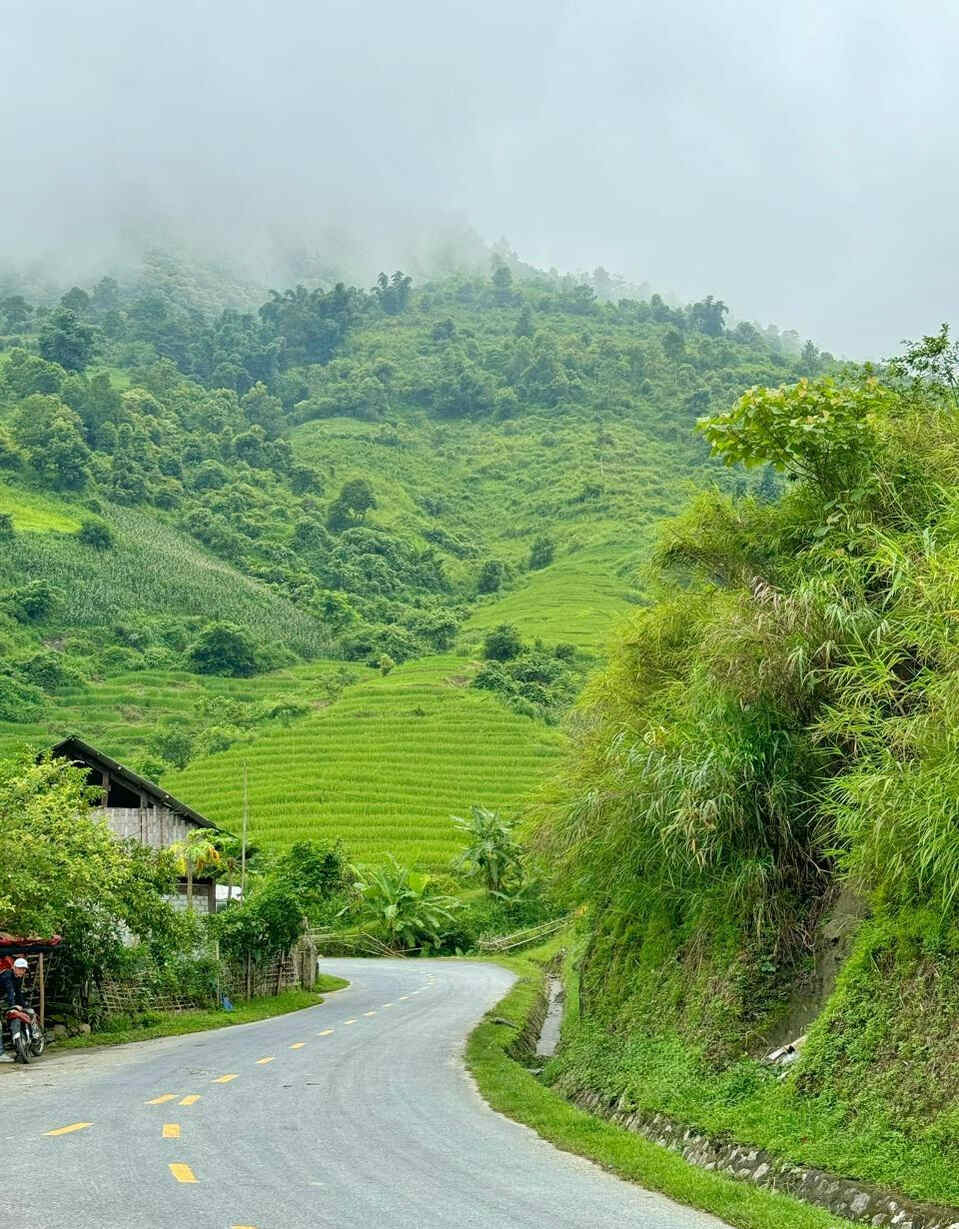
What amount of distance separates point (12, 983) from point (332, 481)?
4618 inches

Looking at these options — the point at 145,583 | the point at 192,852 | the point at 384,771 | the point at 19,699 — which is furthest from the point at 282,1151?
the point at 145,583

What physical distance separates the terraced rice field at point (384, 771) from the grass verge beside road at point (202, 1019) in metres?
25.7

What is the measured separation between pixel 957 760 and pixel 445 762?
59764 mm

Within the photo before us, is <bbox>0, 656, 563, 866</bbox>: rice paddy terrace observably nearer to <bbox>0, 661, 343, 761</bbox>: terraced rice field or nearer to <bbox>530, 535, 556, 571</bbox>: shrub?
<bbox>0, 661, 343, 761</bbox>: terraced rice field

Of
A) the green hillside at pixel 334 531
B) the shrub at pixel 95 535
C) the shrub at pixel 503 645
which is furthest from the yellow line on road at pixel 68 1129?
the shrub at pixel 95 535

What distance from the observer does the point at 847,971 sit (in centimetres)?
1172

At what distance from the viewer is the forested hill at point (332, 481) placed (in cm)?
8994

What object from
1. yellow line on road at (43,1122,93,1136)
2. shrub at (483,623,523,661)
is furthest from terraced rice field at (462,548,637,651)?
yellow line on road at (43,1122,93,1136)

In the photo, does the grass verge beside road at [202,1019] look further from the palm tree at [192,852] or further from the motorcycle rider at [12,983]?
the palm tree at [192,852]

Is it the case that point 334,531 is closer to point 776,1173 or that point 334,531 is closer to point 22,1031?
point 22,1031

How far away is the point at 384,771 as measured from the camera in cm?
6700

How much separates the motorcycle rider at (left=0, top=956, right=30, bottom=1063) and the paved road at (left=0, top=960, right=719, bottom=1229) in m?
0.99

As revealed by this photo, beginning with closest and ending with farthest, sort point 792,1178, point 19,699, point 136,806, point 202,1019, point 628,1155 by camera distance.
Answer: point 792,1178
point 628,1155
point 202,1019
point 136,806
point 19,699

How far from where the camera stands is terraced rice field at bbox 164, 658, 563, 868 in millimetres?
59375
